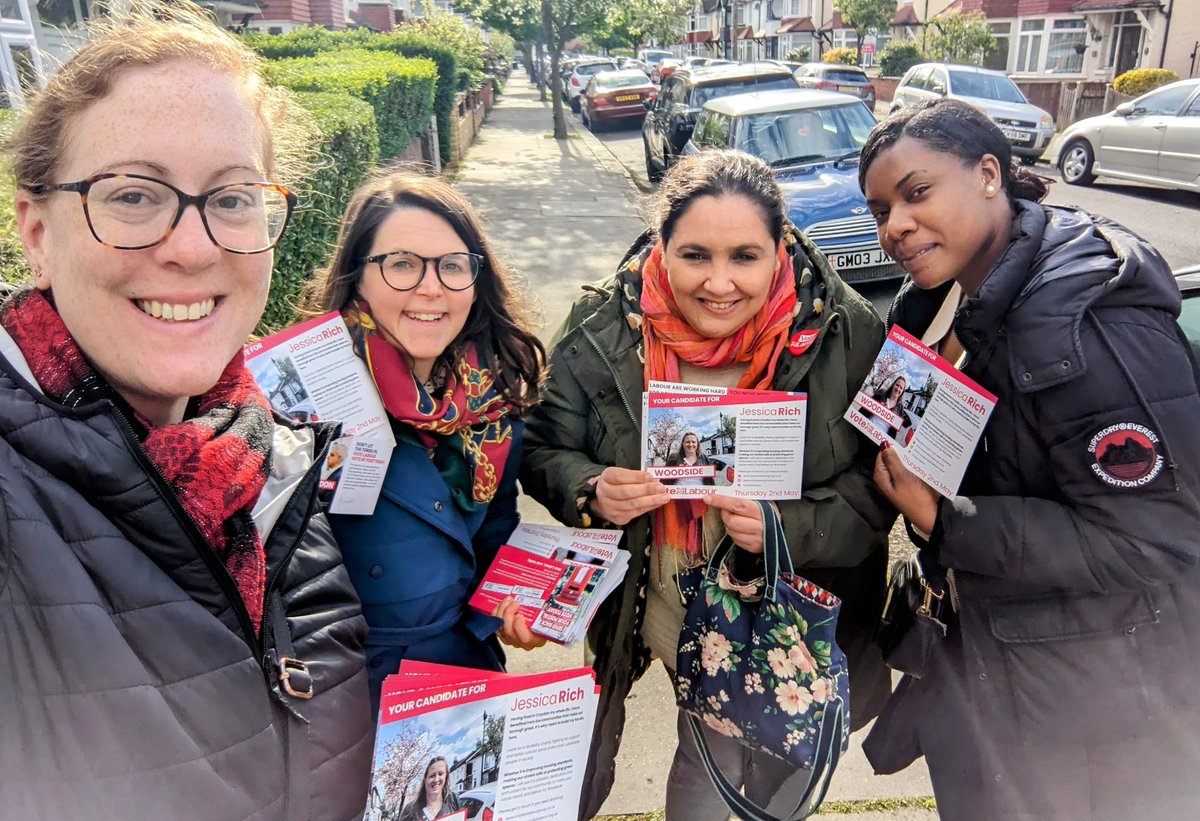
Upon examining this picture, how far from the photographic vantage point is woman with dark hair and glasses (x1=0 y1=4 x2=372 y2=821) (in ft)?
3.11

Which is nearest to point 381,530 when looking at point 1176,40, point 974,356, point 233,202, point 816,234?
point 233,202

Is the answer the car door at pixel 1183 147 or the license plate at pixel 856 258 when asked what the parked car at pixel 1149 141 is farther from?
the license plate at pixel 856 258

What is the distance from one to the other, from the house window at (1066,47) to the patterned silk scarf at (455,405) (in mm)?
32453

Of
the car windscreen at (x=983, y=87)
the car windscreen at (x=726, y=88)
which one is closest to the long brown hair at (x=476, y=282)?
the car windscreen at (x=726, y=88)

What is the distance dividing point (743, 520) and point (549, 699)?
0.61 m

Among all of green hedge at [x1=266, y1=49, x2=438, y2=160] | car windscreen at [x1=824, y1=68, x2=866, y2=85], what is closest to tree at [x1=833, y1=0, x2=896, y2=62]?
car windscreen at [x1=824, y1=68, x2=866, y2=85]

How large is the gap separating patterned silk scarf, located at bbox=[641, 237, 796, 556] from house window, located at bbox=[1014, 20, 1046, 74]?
Answer: 1330 inches

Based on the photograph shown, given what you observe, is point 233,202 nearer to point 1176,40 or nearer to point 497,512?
point 497,512

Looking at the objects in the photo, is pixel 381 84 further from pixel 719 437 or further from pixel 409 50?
pixel 409 50

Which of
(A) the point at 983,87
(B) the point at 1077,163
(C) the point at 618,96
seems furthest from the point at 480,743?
(C) the point at 618,96

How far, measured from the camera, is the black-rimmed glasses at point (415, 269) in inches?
71.7

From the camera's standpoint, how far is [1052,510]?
1.60 m

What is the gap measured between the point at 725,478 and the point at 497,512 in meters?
0.63

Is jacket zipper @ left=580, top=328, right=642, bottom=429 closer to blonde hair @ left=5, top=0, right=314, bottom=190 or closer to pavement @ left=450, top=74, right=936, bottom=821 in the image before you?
pavement @ left=450, top=74, right=936, bottom=821
